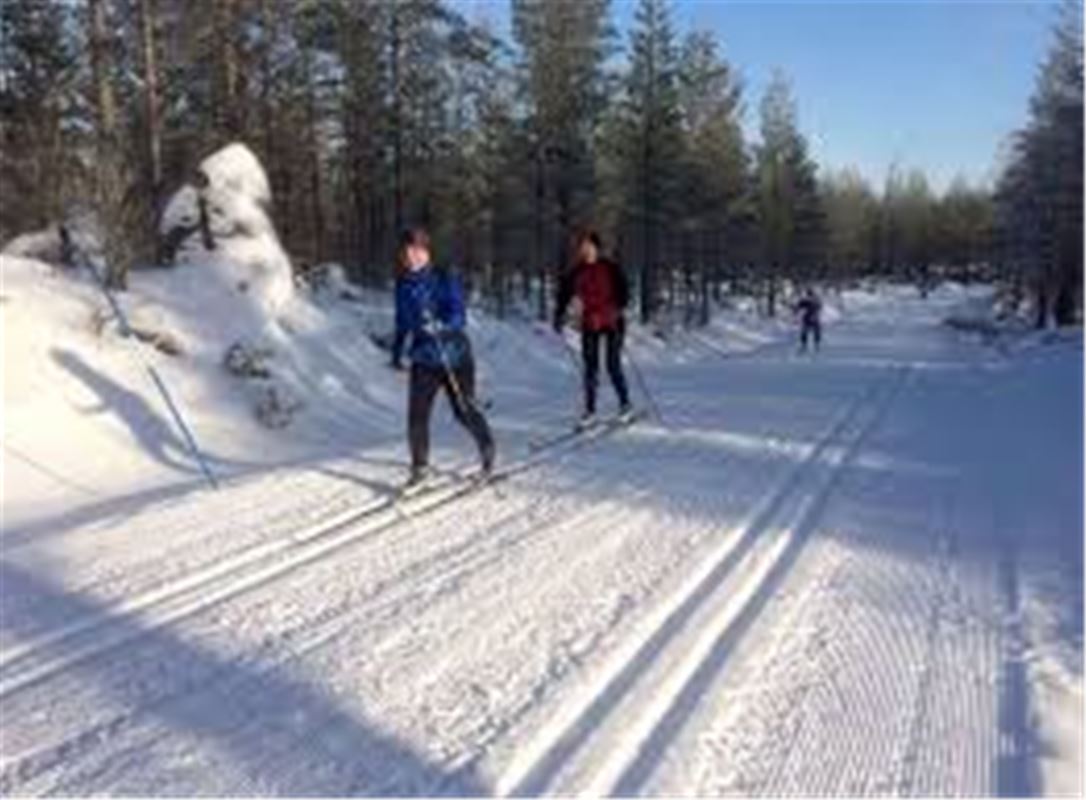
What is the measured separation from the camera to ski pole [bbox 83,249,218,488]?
54.0 ft

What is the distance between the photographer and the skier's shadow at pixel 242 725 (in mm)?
6508

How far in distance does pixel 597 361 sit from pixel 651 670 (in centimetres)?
1157

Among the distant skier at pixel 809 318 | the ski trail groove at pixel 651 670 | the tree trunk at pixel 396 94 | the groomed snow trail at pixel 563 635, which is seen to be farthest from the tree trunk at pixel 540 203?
the ski trail groove at pixel 651 670

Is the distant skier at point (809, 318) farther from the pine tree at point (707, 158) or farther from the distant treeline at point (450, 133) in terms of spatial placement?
the pine tree at point (707, 158)

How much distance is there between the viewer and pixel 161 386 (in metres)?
17.8

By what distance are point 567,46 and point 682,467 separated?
48.6 m

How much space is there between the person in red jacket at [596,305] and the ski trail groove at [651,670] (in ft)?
21.0

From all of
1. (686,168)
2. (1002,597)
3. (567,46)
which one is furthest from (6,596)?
(686,168)

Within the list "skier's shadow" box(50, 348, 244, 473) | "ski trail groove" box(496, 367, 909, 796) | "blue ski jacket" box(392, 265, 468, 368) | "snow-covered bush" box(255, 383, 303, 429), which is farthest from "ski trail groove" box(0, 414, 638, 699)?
"snow-covered bush" box(255, 383, 303, 429)

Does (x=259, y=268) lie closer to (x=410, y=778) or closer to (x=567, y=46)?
(x=410, y=778)

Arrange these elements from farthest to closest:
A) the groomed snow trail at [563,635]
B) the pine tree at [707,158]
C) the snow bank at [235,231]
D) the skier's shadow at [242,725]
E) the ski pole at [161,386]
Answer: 1. the pine tree at [707,158]
2. the snow bank at [235,231]
3. the ski pole at [161,386]
4. the groomed snow trail at [563,635]
5. the skier's shadow at [242,725]

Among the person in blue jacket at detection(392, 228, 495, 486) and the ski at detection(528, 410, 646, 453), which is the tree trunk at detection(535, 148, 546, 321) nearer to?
the ski at detection(528, 410, 646, 453)

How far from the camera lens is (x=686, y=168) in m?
68.6

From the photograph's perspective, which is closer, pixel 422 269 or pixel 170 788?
pixel 170 788
